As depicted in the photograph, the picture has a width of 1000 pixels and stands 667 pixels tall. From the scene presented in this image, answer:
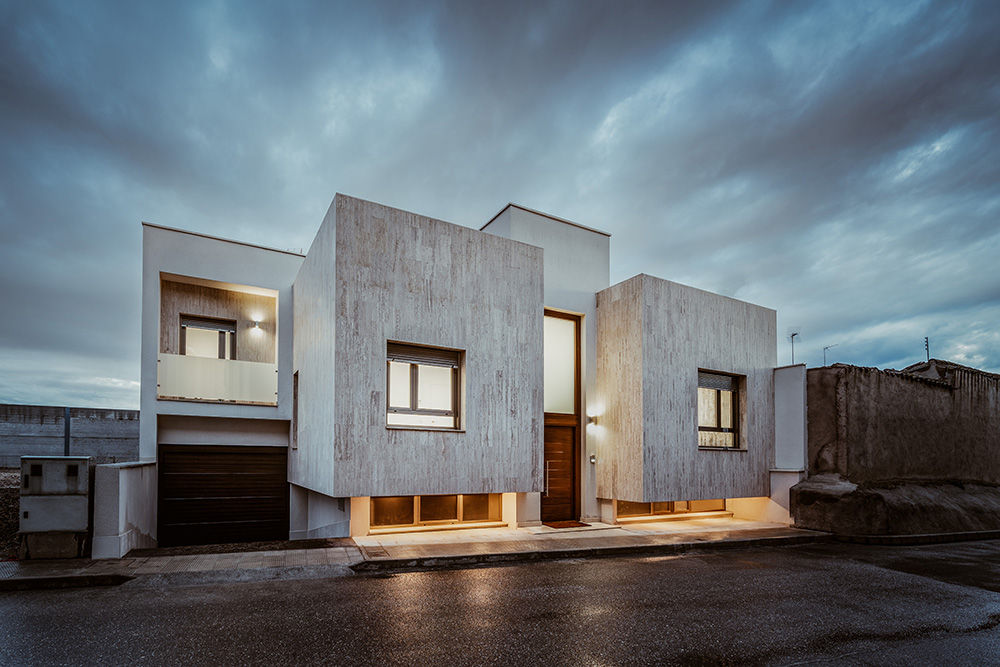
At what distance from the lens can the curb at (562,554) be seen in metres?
7.31

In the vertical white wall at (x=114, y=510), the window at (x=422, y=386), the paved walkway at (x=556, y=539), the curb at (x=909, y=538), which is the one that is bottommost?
the curb at (x=909, y=538)

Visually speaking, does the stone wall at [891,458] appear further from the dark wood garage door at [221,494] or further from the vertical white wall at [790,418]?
the dark wood garage door at [221,494]

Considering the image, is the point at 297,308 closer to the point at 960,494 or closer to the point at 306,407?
the point at 306,407

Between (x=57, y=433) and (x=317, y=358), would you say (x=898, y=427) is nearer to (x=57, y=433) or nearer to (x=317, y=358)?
(x=317, y=358)

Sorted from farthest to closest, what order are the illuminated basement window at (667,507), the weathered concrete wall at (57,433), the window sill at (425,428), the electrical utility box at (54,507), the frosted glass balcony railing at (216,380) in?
1. the weathered concrete wall at (57,433)
2. the illuminated basement window at (667,507)
3. the frosted glass balcony railing at (216,380)
4. the window sill at (425,428)
5. the electrical utility box at (54,507)

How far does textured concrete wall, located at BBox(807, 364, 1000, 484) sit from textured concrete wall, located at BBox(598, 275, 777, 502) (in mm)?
1291

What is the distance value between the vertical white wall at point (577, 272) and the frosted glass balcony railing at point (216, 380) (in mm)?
6514

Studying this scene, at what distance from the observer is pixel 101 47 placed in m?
11.2

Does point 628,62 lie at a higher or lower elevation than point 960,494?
higher

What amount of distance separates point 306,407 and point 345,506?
2.39 m

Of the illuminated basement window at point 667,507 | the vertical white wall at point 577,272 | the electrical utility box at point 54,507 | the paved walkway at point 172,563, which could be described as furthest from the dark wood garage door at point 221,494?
the illuminated basement window at point 667,507

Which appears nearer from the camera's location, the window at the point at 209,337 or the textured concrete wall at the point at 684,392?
the textured concrete wall at the point at 684,392

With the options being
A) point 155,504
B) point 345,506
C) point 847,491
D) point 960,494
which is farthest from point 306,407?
point 960,494

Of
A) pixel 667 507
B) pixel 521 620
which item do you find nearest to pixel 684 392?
pixel 667 507
